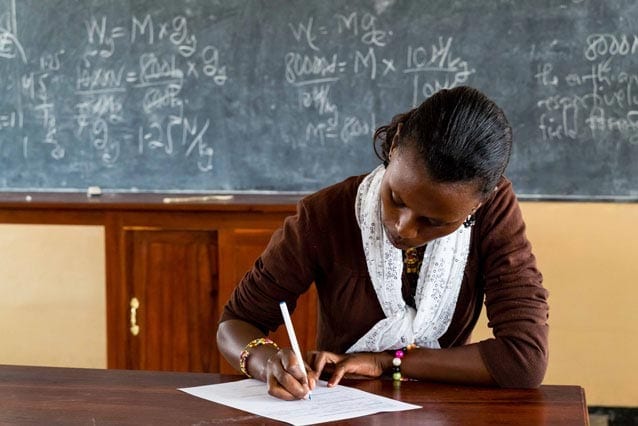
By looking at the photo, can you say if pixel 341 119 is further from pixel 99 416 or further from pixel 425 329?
pixel 99 416

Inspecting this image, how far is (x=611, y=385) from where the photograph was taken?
12.9 feet

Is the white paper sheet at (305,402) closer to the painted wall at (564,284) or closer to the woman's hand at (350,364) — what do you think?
the woman's hand at (350,364)

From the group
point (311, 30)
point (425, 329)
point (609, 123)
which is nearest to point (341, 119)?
point (311, 30)

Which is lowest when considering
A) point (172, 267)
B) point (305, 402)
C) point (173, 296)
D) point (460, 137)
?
point (305, 402)

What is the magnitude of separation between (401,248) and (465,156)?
29 centimetres

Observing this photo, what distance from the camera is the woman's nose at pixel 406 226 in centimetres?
183

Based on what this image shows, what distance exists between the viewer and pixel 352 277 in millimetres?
2186

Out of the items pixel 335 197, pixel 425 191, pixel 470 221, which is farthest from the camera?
pixel 335 197

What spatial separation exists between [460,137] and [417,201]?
14 cm

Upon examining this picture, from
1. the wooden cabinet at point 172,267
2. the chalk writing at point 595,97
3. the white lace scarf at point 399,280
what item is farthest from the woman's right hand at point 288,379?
the chalk writing at point 595,97

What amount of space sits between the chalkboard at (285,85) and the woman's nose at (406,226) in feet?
6.98

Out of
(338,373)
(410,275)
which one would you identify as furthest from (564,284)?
(338,373)

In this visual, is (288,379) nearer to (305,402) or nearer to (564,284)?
(305,402)

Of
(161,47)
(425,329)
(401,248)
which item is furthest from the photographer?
(161,47)
